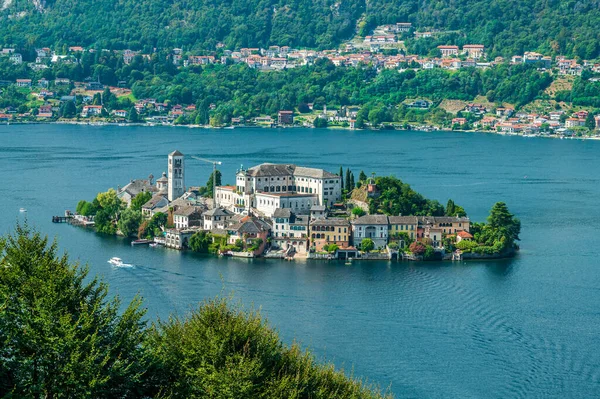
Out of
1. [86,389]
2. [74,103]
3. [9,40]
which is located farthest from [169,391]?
[9,40]

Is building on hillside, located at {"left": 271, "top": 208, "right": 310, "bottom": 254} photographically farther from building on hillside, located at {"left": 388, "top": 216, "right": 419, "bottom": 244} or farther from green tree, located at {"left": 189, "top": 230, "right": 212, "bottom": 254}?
building on hillside, located at {"left": 388, "top": 216, "right": 419, "bottom": 244}

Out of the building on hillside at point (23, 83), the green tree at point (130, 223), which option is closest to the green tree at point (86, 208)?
the green tree at point (130, 223)

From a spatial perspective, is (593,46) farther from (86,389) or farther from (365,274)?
(86,389)

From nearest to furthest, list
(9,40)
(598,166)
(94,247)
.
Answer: (94,247), (598,166), (9,40)

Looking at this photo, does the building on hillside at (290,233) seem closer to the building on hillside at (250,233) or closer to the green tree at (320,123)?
the building on hillside at (250,233)

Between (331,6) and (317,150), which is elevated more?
(331,6)

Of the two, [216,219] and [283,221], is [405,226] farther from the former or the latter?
[216,219]
